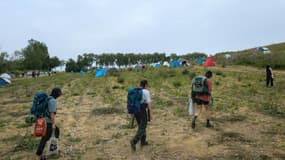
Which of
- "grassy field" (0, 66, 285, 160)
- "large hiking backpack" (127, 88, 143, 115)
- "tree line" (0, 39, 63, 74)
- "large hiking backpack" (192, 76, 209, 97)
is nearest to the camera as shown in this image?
"large hiking backpack" (127, 88, 143, 115)

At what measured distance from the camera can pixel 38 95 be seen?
6.41 meters

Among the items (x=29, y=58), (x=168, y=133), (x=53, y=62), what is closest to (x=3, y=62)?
(x=29, y=58)

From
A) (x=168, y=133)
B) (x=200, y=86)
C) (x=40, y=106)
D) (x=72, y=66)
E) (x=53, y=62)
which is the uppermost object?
(x=53, y=62)

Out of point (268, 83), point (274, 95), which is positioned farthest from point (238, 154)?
point (268, 83)

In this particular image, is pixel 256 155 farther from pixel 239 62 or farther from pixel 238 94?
pixel 239 62

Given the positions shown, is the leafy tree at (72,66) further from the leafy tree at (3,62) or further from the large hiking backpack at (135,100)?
the large hiking backpack at (135,100)

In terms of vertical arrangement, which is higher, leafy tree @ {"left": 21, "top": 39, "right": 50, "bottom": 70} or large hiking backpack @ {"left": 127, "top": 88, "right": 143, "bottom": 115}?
leafy tree @ {"left": 21, "top": 39, "right": 50, "bottom": 70}

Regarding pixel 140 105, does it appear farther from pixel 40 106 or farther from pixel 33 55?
pixel 33 55

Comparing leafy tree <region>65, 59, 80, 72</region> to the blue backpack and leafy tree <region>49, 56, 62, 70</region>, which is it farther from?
the blue backpack

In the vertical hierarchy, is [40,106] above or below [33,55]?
below

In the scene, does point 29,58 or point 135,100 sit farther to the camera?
point 29,58

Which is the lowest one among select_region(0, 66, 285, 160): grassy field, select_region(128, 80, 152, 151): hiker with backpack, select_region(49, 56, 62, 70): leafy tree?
select_region(0, 66, 285, 160): grassy field

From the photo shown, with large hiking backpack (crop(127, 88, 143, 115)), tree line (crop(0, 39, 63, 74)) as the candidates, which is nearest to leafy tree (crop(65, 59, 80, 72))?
tree line (crop(0, 39, 63, 74))

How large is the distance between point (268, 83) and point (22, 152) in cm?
1658
